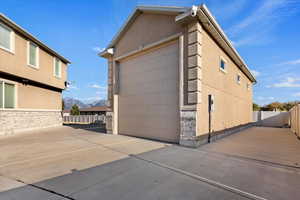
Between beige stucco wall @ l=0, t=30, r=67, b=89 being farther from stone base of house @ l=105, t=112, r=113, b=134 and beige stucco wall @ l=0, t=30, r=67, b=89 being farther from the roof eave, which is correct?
the roof eave

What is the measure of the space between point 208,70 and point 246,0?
341cm

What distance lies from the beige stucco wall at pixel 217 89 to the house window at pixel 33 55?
37.6 feet

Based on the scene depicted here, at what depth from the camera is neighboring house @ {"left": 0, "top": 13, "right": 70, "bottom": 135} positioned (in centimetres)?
905

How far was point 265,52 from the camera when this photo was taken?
10555 millimetres

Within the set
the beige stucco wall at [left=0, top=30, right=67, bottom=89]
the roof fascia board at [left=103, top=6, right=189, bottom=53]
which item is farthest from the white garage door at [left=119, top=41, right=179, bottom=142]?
the beige stucco wall at [left=0, top=30, right=67, bottom=89]

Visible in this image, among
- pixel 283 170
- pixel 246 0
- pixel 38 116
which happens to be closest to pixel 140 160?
pixel 283 170

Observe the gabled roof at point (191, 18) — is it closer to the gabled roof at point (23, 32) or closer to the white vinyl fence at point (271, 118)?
the gabled roof at point (23, 32)

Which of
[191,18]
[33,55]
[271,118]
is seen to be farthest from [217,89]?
[271,118]

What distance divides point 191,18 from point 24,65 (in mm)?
10855

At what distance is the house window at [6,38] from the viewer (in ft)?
28.6

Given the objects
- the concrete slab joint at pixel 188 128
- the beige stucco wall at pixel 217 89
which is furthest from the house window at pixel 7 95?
the beige stucco wall at pixel 217 89

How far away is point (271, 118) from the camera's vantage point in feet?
58.6

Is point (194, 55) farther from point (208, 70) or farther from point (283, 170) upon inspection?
point (283, 170)

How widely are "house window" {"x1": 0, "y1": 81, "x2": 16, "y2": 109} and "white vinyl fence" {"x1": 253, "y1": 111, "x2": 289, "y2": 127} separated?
22.9 metres
